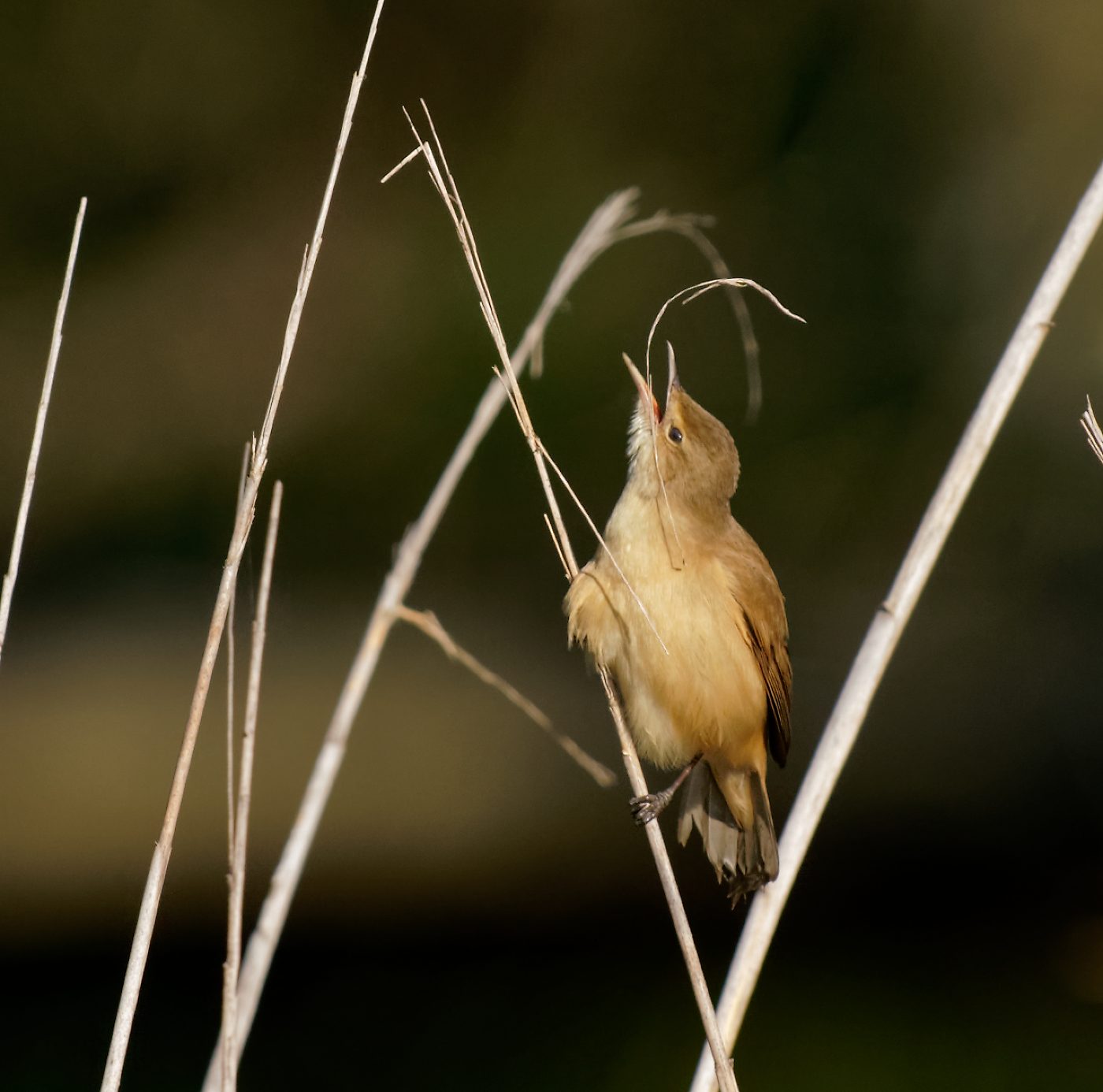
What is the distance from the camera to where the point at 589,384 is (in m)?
5.32

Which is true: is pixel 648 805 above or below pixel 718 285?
below

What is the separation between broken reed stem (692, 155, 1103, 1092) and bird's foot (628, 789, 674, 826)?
0.19 meters

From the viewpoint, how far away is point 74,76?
203 inches

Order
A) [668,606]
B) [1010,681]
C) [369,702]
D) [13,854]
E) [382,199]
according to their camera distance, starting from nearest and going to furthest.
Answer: [668,606], [382,199], [1010,681], [13,854], [369,702]

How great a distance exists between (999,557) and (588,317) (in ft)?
6.94

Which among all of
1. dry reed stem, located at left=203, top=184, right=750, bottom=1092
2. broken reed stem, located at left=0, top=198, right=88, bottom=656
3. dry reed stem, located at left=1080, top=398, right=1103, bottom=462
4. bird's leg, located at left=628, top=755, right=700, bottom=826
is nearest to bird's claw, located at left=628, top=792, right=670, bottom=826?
bird's leg, located at left=628, top=755, right=700, bottom=826

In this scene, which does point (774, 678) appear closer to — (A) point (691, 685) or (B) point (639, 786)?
(A) point (691, 685)

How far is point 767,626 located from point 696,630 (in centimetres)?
24

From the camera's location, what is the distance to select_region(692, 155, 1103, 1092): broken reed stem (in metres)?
1.88

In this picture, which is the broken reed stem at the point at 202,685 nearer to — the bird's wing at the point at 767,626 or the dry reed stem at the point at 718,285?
the dry reed stem at the point at 718,285

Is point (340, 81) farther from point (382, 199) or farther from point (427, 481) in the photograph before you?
point (427, 481)

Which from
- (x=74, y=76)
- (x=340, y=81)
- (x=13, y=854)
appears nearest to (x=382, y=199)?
(x=340, y=81)

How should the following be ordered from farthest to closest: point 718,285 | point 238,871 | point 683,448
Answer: point 683,448 → point 718,285 → point 238,871

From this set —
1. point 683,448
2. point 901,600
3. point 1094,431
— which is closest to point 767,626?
point 683,448
